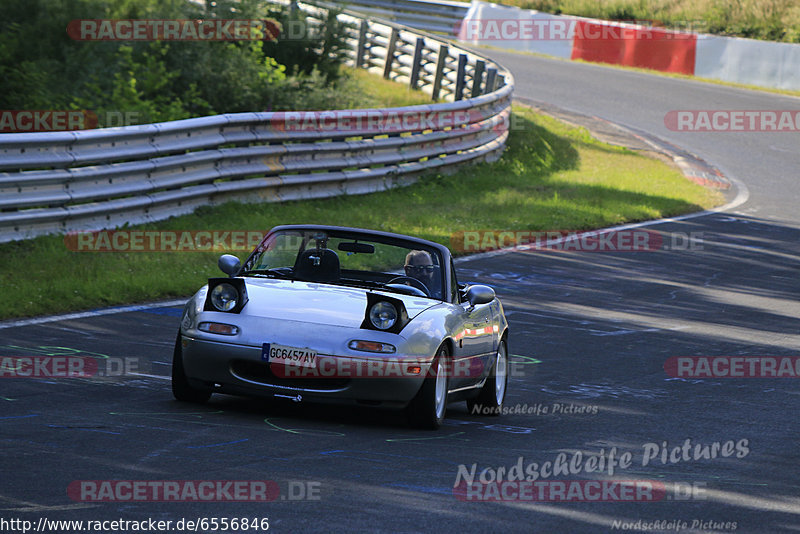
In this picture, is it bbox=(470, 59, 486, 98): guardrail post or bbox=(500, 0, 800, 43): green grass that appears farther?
bbox=(500, 0, 800, 43): green grass

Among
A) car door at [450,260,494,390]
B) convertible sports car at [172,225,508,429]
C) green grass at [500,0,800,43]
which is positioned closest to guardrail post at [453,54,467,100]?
green grass at [500,0,800,43]

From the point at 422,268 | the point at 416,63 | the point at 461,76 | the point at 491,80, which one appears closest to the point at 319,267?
the point at 422,268

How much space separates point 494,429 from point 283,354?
1.54m

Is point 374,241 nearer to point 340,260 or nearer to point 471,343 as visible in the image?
point 340,260

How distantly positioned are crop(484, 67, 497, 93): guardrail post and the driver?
1701 centimetres

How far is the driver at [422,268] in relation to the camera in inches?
328

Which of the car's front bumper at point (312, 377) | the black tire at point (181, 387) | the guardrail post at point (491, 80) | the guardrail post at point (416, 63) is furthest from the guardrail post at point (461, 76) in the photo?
the car's front bumper at point (312, 377)

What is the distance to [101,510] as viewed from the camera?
4957mm

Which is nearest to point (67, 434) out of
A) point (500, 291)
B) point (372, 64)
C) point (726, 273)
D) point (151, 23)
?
point (500, 291)

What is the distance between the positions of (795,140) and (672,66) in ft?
30.0

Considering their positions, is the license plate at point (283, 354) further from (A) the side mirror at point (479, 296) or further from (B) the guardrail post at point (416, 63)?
(B) the guardrail post at point (416, 63)

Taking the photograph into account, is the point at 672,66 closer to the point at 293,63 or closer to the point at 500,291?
the point at 293,63

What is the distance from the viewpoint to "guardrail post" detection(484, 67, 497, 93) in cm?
2508

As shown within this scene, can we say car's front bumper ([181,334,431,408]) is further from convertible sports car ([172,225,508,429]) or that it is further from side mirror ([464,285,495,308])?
side mirror ([464,285,495,308])
